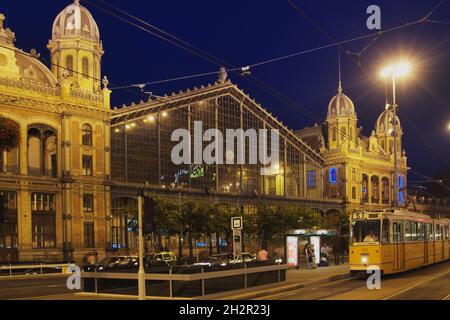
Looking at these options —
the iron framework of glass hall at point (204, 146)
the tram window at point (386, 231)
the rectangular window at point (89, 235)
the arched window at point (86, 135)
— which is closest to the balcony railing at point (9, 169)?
the arched window at point (86, 135)

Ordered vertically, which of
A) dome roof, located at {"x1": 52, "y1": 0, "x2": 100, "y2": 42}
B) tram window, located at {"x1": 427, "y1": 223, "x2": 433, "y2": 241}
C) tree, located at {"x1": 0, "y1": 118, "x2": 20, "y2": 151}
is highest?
dome roof, located at {"x1": 52, "y1": 0, "x2": 100, "y2": 42}

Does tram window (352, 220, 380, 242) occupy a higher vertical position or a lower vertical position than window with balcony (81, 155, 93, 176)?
lower

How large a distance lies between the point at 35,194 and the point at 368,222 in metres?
33.2

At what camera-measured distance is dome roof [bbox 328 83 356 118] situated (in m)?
91.4

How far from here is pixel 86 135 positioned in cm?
5834

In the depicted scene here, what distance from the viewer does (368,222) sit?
29891 millimetres

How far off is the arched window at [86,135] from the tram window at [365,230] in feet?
110

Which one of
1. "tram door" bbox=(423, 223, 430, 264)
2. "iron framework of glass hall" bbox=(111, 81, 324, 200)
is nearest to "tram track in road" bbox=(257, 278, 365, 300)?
"tram door" bbox=(423, 223, 430, 264)

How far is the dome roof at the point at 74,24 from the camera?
60156 millimetres

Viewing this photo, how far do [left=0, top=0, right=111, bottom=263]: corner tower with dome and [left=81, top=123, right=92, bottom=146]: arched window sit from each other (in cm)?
9

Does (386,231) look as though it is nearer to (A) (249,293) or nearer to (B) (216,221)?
(A) (249,293)

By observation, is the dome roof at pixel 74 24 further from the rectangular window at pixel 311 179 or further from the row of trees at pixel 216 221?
the rectangular window at pixel 311 179

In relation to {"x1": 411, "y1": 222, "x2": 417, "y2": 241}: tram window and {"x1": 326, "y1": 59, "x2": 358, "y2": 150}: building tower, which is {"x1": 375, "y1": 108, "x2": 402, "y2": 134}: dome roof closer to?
{"x1": 326, "y1": 59, "x2": 358, "y2": 150}: building tower
